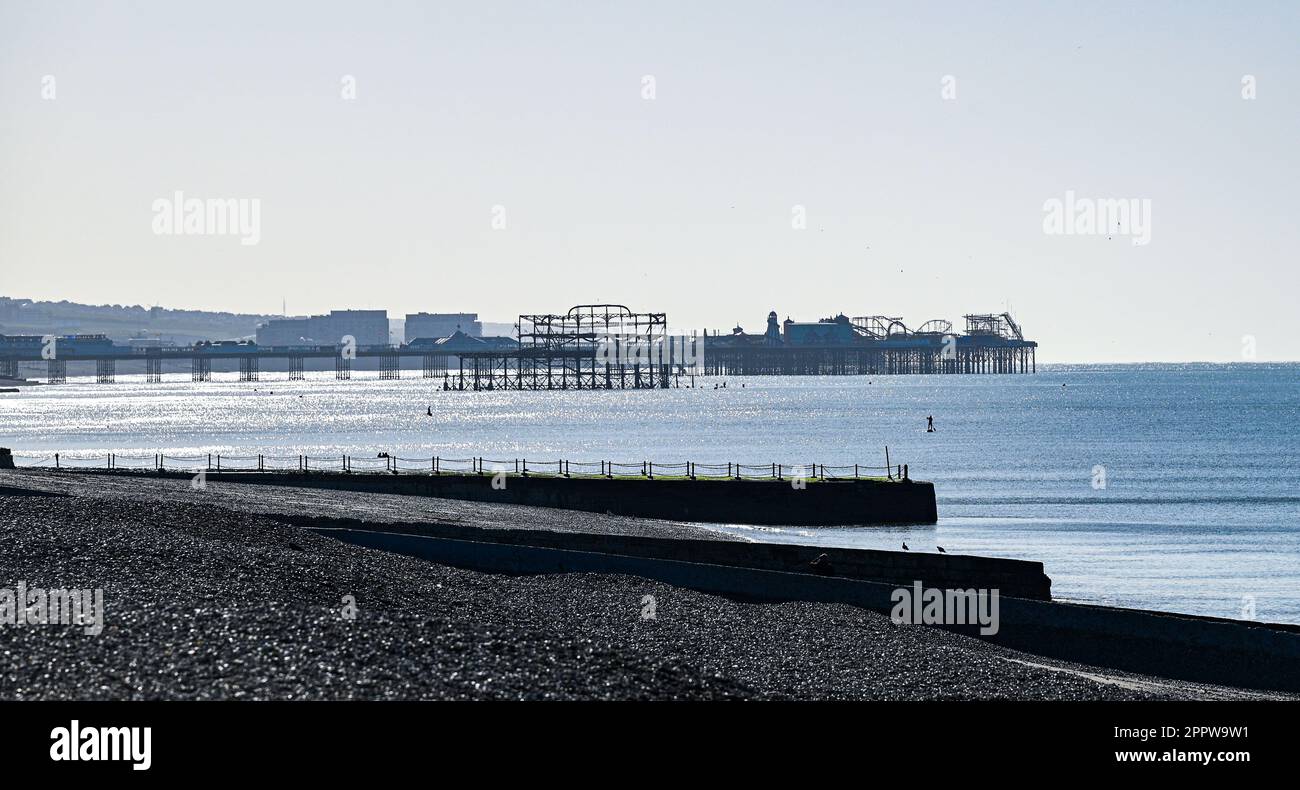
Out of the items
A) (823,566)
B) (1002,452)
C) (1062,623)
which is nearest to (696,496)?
(823,566)

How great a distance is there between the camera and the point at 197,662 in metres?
19.2

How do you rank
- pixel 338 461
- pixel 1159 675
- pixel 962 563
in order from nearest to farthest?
pixel 1159 675 < pixel 962 563 < pixel 338 461

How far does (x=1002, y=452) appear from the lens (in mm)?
107938

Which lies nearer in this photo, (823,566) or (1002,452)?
(823,566)

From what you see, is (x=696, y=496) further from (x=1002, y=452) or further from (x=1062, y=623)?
(x=1002, y=452)

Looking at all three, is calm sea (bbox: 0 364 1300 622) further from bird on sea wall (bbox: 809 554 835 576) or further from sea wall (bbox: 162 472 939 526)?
bird on sea wall (bbox: 809 554 835 576)

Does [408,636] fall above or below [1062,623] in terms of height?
above

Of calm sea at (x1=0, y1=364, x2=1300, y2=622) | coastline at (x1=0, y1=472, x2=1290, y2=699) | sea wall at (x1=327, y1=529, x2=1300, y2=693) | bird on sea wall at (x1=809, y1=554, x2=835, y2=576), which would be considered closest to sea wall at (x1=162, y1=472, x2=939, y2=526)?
calm sea at (x1=0, y1=364, x2=1300, y2=622)

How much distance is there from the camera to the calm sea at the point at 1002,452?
163 ft

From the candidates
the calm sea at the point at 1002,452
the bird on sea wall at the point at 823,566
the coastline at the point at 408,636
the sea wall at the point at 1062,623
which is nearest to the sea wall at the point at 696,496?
the calm sea at the point at 1002,452

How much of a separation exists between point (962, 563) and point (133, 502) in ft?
63.9
